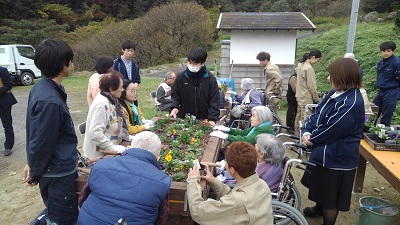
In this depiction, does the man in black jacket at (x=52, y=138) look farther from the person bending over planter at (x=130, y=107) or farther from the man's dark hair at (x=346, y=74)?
the man's dark hair at (x=346, y=74)

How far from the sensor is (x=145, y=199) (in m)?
1.69

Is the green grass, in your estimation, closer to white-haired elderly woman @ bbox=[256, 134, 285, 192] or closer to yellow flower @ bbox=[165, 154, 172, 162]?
yellow flower @ bbox=[165, 154, 172, 162]

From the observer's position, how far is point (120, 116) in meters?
3.00

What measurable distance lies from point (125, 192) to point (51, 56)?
1.06m

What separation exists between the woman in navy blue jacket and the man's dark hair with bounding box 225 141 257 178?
3.14 ft

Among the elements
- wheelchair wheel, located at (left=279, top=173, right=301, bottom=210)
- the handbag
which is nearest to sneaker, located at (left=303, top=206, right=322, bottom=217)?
wheelchair wheel, located at (left=279, top=173, right=301, bottom=210)

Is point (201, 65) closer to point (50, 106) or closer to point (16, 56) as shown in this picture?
point (50, 106)

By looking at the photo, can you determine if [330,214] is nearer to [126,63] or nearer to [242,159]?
[242,159]

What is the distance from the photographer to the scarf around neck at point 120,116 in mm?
2838

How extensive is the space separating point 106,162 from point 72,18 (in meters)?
30.3

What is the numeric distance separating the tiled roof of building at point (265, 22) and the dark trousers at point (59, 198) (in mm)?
7432

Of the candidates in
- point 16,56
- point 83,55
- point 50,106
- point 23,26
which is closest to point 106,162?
point 50,106

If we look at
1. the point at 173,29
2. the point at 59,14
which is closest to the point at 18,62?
the point at 173,29

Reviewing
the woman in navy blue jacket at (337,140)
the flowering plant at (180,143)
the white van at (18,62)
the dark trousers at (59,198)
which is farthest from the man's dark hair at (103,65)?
the white van at (18,62)
